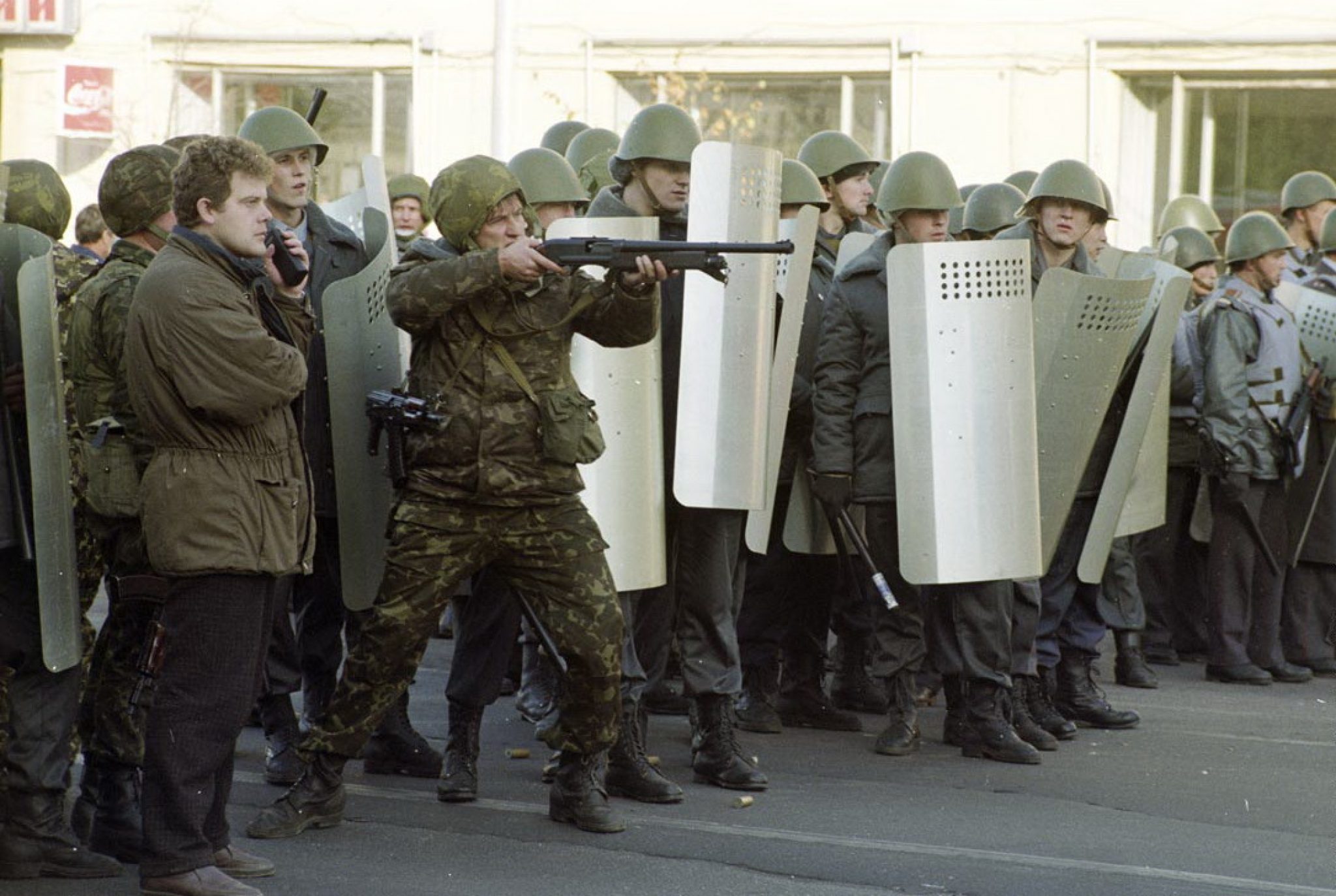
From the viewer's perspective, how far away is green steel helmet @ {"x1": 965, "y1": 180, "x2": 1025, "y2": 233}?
9078 mm

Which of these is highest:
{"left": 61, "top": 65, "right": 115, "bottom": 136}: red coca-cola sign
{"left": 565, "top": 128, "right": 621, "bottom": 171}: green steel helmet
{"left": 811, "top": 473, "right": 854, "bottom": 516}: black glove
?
{"left": 61, "top": 65, "right": 115, "bottom": 136}: red coca-cola sign

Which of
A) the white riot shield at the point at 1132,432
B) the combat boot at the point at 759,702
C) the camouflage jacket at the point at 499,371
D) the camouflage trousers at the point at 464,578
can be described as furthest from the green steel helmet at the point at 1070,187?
the camouflage trousers at the point at 464,578

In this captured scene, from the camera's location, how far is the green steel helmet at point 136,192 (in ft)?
18.9

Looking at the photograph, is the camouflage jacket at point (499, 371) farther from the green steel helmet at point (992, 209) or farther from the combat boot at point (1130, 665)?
the combat boot at point (1130, 665)

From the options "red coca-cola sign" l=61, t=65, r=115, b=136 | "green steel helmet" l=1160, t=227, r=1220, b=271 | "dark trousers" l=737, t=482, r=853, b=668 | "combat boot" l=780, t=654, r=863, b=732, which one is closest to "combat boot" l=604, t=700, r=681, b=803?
"dark trousers" l=737, t=482, r=853, b=668

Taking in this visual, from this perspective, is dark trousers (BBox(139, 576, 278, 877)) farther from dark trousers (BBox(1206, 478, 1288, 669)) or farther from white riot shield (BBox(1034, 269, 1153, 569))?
dark trousers (BBox(1206, 478, 1288, 669))

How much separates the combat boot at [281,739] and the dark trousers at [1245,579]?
463 centimetres

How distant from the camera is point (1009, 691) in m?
7.74

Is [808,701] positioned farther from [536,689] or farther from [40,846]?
[40,846]

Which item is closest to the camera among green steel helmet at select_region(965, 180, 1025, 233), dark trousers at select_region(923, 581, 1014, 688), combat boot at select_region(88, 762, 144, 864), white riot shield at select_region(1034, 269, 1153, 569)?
combat boot at select_region(88, 762, 144, 864)

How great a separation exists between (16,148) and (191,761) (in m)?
15.4

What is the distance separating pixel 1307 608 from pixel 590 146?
4005 millimetres

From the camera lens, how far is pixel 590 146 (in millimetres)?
9914

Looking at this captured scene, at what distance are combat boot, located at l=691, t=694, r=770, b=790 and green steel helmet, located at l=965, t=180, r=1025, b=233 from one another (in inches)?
121
